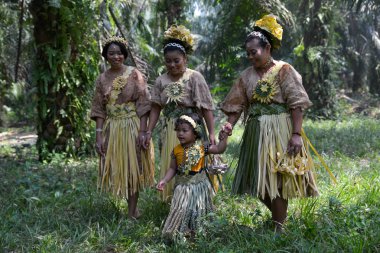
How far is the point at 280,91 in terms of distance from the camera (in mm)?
3463

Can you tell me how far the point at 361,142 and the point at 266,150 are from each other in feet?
16.6

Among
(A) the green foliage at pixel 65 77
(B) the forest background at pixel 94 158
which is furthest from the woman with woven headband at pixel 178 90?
(A) the green foliage at pixel 65 77

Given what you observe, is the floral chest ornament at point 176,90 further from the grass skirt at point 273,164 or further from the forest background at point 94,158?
the forest background at point 94,158

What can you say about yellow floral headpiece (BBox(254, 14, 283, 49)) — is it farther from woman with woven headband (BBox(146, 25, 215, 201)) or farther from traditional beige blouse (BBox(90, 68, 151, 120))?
traditional beige blouse (BBox(90, 68, 151, 120))

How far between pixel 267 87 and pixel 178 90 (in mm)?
819

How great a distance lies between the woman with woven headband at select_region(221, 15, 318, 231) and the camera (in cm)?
342

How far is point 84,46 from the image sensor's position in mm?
7156

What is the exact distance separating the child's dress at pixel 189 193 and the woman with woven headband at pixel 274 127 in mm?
346

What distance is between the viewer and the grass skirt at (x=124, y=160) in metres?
4.17

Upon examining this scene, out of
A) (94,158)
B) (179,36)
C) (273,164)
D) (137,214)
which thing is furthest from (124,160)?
(94,158)

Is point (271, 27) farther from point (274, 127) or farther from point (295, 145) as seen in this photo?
point (295, 145)

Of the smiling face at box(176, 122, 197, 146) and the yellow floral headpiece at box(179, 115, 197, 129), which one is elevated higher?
the yellow floral headpiece at box(179, 115, 197, 129)

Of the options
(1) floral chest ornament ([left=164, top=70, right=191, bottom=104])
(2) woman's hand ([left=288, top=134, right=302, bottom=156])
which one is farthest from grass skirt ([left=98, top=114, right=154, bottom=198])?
(2) woman's hand ([left=288, top=134, right=302, bottom=156])

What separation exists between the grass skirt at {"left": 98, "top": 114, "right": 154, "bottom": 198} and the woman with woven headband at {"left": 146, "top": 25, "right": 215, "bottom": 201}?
0.78 feet
